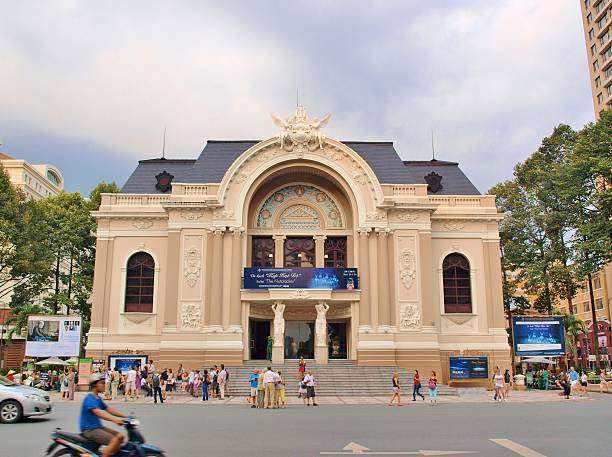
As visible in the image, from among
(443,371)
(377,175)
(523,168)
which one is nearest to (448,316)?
(443,371)

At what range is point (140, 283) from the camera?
37844mm

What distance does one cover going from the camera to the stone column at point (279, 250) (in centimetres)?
3806

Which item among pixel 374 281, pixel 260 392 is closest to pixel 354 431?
pixel 260 392

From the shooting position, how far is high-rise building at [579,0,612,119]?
69438 mm

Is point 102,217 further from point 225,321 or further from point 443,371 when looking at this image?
point 443,371

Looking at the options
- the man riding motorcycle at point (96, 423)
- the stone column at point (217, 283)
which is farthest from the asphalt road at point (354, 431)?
the stone column at point (217, 283)

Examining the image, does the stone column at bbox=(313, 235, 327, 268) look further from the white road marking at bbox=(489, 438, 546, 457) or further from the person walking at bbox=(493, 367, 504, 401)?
the white road marking at bbox=(489, 438, 546, 457)

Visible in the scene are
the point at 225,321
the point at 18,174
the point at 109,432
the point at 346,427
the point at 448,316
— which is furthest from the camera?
the point at 18,174

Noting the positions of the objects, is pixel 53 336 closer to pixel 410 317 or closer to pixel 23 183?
→ pixel 410 317

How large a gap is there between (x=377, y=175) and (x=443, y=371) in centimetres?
1304

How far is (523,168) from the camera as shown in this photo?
48.2 m

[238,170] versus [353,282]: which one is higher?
[238,170]

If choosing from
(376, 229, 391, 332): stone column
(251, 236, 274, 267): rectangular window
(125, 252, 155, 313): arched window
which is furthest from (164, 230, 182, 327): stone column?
(376, 229, 391, 332): stone column

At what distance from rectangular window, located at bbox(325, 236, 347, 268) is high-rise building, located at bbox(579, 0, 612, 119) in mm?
46265
